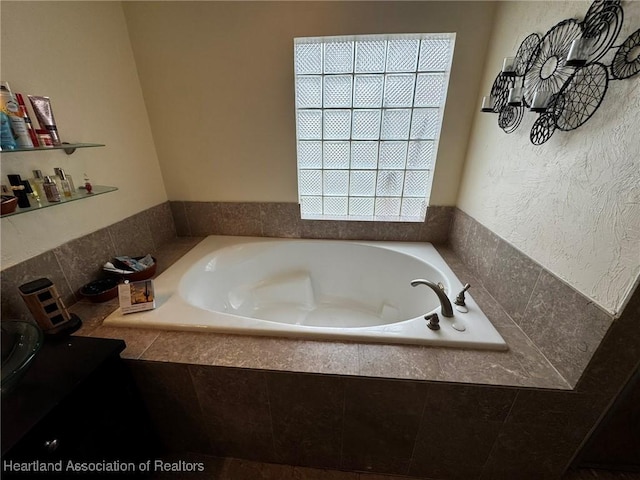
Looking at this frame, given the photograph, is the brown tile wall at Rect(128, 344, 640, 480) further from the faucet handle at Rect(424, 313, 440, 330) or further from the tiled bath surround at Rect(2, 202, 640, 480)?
the faucet handle at Rect(424, 313, 440, 330)

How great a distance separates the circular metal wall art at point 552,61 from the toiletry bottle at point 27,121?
1.80 meters

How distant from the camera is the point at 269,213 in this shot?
1825 millimetres

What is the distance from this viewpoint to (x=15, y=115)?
2.72 feet

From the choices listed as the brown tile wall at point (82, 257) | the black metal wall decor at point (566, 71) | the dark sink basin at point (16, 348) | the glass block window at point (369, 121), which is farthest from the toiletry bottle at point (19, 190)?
the black metal wall decor at point (566, 71)

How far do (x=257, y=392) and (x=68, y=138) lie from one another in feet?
4.51

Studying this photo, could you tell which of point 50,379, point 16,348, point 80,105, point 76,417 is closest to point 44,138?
point 80,105

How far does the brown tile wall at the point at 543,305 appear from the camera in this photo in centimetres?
75

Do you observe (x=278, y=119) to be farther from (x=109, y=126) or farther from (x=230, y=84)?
(x=109, y=126)

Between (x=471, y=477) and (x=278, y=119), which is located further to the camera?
(x=278, y=119)

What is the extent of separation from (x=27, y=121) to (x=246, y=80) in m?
1.02

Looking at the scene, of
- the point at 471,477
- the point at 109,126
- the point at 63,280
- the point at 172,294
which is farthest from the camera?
the point at 109,126

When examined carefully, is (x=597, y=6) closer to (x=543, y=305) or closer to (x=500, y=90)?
(x=500, y=90)

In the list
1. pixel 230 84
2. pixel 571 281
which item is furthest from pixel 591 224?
pixel 230 84

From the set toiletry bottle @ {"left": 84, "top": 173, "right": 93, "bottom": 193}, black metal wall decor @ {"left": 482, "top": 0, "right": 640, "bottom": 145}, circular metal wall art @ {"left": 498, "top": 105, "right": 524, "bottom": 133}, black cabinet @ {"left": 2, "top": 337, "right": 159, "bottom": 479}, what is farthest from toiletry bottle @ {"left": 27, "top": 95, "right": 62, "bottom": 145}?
circular metal wall art @ {"left": 498, "top": 105, "right": 524, "bottom": 133}
